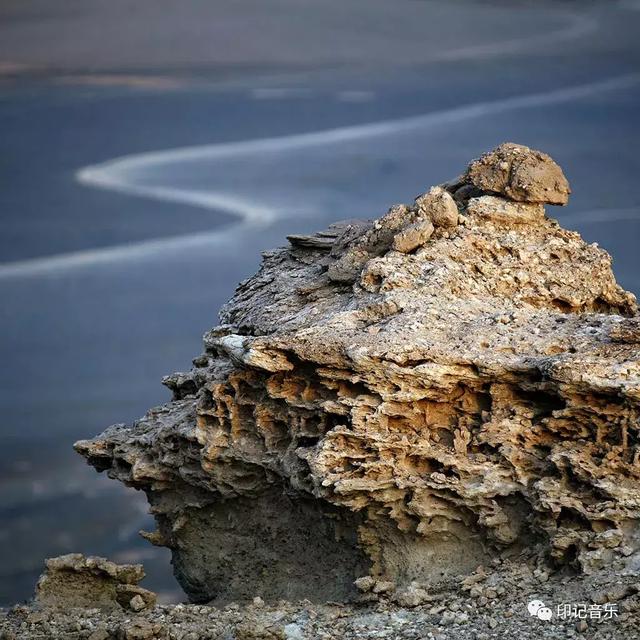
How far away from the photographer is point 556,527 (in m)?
14.4

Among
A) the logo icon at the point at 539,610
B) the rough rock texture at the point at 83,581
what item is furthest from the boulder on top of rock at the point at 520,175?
the rough rock texture at the point at 83,581

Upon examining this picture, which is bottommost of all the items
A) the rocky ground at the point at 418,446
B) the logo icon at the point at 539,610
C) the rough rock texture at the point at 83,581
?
the rough rock texture at the point at 83,581

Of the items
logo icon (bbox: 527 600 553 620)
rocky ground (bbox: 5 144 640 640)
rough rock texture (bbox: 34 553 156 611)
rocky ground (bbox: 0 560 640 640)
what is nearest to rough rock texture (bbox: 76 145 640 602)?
rocky ground (bbox: 5 144 640 640)

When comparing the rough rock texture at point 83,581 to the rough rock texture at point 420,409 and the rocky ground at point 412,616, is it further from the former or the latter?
the rough rock texture at point 420,409

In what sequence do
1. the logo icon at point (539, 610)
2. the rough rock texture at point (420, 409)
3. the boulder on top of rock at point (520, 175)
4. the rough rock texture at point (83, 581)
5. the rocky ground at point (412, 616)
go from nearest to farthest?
the rocky ground at point (412, 616) → the logo icon at point (539, 610) → the rough rock texture at point (420, 409) → the boulder on top of rock at point (520, 175) → the rough rock texture at point (83, 581)

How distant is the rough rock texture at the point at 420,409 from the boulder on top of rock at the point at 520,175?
2cm

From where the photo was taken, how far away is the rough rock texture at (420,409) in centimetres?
1430

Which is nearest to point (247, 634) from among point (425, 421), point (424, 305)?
point (425, 421)

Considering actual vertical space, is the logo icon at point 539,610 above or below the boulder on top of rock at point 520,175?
below

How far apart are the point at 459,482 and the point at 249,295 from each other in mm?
3986

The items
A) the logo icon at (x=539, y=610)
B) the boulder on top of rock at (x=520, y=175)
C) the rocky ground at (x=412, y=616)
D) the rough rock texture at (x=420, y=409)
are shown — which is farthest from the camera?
the boulder on top of rock at (x=520, y=175)

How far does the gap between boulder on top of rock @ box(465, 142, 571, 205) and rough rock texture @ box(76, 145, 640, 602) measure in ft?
0.08

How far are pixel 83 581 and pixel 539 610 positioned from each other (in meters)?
5.42

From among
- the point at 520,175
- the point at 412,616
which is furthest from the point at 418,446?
the point at 520,175
